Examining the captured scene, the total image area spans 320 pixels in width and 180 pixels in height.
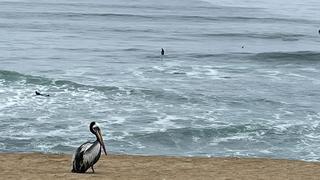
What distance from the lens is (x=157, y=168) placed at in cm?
1988

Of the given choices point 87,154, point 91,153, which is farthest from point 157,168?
point 87,154

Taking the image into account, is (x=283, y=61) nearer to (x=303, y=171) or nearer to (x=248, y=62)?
(x=248, y=62)

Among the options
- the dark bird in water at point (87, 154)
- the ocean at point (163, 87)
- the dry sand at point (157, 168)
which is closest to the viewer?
the dark bird in water at point (87, 154)

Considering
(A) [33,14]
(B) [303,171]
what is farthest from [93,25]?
(B) [303,171]

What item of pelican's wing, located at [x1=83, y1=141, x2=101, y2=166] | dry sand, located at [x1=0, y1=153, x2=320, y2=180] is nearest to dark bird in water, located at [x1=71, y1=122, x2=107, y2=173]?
pelican's wing, located at [x1=83, y1=141, x2=101, y2=166]

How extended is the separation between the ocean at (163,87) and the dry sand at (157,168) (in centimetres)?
594

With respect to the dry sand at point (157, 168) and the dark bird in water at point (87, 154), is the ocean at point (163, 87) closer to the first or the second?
the dry sand at point (157, 168)

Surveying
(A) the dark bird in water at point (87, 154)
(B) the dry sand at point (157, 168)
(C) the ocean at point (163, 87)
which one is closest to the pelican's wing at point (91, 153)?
(A) the dark bird in water at point (87, 154)

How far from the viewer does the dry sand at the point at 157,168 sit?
1814 centimetres

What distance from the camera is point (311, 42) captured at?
257 feet

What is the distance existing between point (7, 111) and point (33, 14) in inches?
2897

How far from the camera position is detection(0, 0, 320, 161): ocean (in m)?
30.0

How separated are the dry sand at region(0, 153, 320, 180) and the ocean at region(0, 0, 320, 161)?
5.94m

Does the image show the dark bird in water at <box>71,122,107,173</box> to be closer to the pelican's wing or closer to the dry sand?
the pelican's wing
